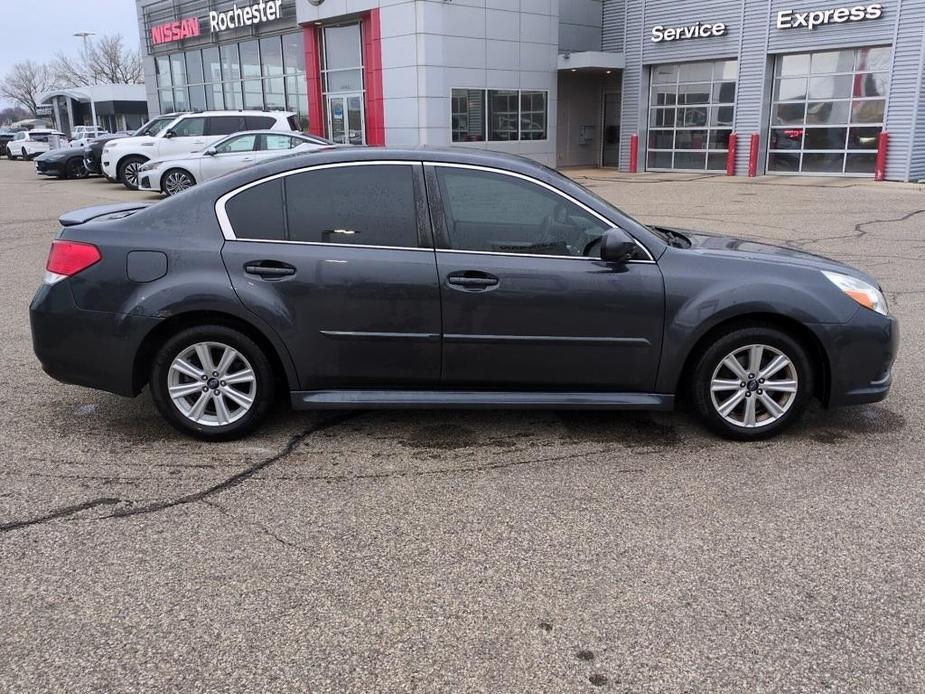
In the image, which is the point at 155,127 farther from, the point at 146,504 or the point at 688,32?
the point at 146,504

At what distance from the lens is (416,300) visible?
14.5ft

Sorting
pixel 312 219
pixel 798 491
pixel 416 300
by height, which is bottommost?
pixel 798 491

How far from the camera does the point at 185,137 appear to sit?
A: 19750 millimetres

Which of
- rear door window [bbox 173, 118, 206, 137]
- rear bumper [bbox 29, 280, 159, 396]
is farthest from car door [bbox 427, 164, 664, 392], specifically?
rear door window [bbox 173, 118, 206, 137]

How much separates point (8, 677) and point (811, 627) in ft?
9.01

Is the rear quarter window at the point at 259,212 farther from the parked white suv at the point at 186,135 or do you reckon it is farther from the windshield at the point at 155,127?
the windshield at the point at 155,127

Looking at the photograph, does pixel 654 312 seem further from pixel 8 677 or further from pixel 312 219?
pixel 8 677

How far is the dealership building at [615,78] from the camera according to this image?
2233cm

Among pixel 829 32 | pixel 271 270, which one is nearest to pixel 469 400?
pixel 271 270

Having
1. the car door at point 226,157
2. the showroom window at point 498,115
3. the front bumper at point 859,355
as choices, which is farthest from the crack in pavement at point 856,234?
the showroom window at point 498,115

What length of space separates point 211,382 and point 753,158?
2355 cm

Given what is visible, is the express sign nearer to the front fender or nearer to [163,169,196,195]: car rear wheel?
[163,169,196,195]: car rear wheel

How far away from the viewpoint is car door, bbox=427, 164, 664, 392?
4.44m

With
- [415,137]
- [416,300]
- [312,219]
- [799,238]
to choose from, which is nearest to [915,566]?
[416,300]
